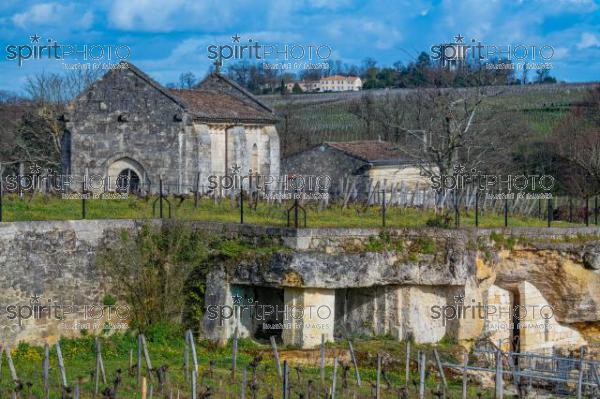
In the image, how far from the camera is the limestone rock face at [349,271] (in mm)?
24484

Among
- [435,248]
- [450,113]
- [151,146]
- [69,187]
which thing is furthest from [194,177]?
[435,248]

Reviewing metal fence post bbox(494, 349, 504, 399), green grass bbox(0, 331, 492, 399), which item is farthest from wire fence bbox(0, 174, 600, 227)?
metal fence post bbox(494, 349, 504, 399)

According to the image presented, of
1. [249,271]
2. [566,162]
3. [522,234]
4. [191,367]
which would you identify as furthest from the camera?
[566,162]

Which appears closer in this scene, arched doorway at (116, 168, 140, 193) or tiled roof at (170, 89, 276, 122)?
arched doorway at (116, 168, 140, 193)

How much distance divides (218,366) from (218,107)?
1544 cm

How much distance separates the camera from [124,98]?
Answer: 3441 centimetres

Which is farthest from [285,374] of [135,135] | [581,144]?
[581,144]

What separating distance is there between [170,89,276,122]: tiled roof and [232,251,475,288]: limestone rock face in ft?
35.5

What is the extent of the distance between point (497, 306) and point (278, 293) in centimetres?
625

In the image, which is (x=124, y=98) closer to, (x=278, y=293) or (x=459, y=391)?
(x=278, y=293)

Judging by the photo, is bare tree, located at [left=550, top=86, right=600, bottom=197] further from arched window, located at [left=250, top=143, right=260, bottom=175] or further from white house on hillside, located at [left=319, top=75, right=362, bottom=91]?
white house on hillside, located at [left=319, top=75, right=362, bottom=91]

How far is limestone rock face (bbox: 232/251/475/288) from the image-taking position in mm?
24484

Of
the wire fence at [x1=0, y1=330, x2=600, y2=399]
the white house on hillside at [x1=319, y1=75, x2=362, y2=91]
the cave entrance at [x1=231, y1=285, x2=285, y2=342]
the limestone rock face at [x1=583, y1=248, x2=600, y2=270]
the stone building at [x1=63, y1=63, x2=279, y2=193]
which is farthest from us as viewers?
the white house on hillside at [x1=319, y1=75, x2=362, y2=91]

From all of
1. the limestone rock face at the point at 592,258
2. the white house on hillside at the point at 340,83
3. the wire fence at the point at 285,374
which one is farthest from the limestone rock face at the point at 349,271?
the white house on hillside at the point at 340,83
